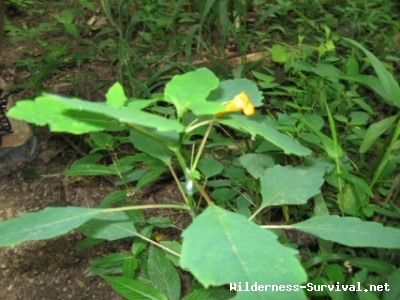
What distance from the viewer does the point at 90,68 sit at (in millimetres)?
Result: 2379

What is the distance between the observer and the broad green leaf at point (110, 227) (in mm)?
917

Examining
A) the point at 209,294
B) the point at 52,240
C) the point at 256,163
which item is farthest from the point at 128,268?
the point at 52,240

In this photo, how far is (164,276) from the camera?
43.9 inches

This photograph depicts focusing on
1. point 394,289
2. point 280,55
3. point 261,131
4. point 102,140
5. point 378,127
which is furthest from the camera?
point 280,55

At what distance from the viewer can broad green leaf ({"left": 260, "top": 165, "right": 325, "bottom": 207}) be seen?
84 cm

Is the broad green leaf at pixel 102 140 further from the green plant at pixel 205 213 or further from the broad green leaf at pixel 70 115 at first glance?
the broad green leaf at pixel 70 115

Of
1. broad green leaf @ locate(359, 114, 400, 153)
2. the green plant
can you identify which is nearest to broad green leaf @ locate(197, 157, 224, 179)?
the green plant

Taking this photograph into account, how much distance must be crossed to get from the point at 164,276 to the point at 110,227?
25 centimetres

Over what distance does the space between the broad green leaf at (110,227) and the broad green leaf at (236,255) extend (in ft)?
1.34

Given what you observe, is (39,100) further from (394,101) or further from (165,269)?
(394,101)

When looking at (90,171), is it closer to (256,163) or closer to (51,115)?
(256,163)

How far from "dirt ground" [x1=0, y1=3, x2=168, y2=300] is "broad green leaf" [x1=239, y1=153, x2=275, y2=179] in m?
0.59

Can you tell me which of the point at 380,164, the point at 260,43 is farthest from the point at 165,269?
the point at 260,43

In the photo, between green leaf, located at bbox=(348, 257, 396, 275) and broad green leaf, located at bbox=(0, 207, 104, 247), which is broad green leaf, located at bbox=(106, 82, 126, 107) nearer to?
broad green leaf, located at bbox=(0, 207, 104, 247)
